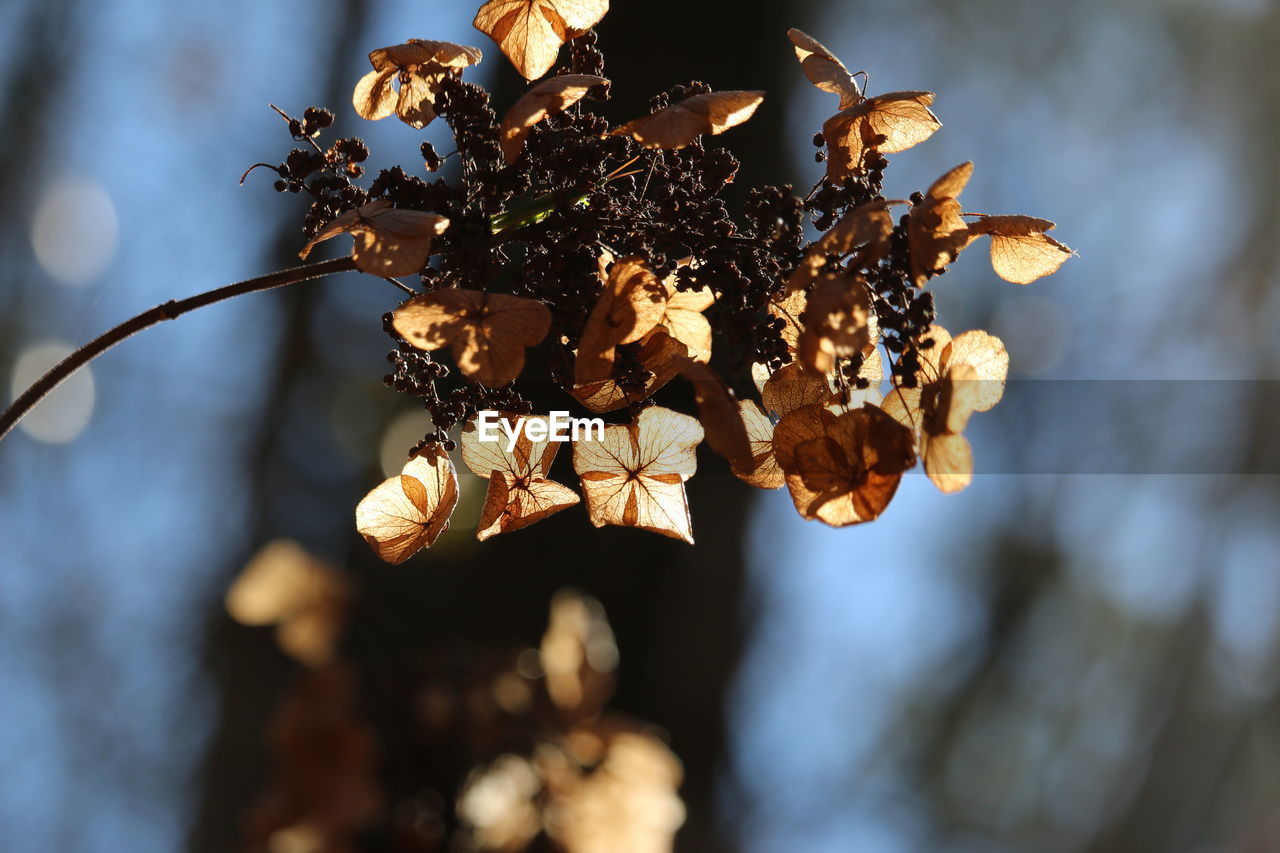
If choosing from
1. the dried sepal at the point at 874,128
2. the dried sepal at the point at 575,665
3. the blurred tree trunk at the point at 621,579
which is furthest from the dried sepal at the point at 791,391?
the blurred tree trunk at the point at 621,579

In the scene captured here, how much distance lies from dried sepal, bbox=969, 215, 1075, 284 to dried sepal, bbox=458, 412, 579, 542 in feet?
0.92

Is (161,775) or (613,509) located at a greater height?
(613,509)

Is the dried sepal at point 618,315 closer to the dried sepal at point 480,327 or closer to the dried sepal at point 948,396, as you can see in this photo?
the dried sepal at point 480,327

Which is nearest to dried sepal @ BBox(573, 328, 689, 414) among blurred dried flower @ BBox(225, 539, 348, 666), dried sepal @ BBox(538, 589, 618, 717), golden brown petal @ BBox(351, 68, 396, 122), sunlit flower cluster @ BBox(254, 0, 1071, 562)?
sunlit flower cluster @ BBox(254, 0, 1071, 562)

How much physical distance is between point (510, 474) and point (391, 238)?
0.18 m

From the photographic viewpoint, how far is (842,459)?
0.49 m

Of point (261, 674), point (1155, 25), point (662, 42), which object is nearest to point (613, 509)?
point (662, 42)

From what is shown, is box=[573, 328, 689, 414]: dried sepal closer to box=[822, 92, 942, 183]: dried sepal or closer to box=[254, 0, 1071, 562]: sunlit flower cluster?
box=[254, 0, 1071, 562]: sunlit flower cluster

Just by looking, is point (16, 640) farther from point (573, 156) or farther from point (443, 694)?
point (573, 156)

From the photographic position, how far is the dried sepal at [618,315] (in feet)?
1.55

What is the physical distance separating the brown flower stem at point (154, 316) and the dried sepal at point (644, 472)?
193 millimetres

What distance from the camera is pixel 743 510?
113 inches

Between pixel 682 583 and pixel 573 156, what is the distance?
2.33 m

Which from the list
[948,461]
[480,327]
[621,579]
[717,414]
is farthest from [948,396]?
[621,579]
